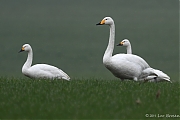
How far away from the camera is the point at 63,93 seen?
1051cm

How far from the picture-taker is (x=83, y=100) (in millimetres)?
9648

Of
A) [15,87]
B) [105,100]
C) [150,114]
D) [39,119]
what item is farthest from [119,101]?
[15,87]

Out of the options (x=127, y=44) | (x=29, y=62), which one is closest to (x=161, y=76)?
(x=127, y=44)

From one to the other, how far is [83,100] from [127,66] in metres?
4.30

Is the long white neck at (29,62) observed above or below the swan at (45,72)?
above

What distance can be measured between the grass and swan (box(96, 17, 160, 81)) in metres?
1.54

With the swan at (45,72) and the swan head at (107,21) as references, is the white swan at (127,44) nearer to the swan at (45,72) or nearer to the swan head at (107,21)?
the swan head at (107,21)

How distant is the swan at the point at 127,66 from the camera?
541 inches

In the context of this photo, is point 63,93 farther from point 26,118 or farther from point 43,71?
point 43,71

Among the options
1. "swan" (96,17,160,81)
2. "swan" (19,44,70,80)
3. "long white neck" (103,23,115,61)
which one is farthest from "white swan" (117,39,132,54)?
"swan" (19,44,70,80)

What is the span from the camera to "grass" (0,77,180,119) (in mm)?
8531

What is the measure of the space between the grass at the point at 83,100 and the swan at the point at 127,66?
1.54 meters

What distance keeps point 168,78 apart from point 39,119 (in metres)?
7.28

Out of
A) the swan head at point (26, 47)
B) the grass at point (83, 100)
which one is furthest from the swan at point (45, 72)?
the grass at point (83, 100)
